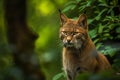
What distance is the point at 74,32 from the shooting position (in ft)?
25.1

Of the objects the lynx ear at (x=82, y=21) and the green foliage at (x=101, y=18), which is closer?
the lynx ear at (x=82, y=21)

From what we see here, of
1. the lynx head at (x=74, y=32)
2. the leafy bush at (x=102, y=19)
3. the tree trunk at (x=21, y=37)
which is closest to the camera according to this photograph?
the tree trunk at (x=21, y=37)

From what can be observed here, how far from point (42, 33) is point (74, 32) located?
86 centimetres

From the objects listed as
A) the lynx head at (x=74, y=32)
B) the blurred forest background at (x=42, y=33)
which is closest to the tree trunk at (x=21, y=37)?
the blurred forest background at (x=42, y=33)

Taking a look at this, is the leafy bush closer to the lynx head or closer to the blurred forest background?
the blurred forest background

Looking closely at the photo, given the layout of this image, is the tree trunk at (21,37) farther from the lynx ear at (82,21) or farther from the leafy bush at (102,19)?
the leafy bush at (102,19)

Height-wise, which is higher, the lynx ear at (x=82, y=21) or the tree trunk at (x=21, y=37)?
the lynx ear at (x=82, y=21)

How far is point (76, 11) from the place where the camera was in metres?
10.2

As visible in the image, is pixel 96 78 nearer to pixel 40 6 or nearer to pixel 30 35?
pixel 30 35

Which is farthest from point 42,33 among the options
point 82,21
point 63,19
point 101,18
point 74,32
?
point 101,18

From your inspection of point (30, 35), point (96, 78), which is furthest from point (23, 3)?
point (96, 78)

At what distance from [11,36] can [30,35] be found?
0.13 m

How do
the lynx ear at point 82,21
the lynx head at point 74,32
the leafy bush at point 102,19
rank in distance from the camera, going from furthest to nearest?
1. the leafy bush at point 102,19
2. the lynx ear at point 82,21
3. the lynx head at point 74,32

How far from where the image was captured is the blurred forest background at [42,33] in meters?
2.58
